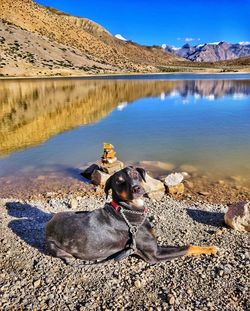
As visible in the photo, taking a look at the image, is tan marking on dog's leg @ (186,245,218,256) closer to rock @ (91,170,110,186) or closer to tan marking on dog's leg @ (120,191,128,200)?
tan marking on dog's leg @ (120,191,128,200)

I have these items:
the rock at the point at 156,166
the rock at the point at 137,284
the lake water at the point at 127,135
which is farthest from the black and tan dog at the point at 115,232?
the rock at the point at 156,166

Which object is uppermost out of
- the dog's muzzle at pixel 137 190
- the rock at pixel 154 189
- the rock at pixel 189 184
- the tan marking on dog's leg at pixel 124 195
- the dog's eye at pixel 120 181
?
the dog's eye at pixel 120 181

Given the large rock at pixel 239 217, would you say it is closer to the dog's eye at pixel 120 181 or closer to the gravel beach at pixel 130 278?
the gravel beach at pixel 130 278

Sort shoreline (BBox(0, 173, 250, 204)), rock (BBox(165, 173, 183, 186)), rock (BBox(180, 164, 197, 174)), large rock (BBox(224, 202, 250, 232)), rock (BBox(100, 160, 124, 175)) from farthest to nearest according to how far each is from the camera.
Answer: rock (BBox(180, 164, 197, 174)), rock (BBox(100, 160, 124, 175)), rock (BBox(165, 173, 183, 186)), shoreline (BBox(0, 173, 250, 204)), large rock (BBox(224, 202, 250, 232))

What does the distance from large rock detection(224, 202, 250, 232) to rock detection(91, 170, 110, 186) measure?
5.41 metres

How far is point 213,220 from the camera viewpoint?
1030cm

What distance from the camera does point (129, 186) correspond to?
717cm

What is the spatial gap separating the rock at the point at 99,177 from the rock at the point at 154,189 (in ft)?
6.79

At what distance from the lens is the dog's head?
7.15 metres

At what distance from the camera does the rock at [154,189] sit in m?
12.0

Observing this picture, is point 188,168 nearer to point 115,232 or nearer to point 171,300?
point 115,232

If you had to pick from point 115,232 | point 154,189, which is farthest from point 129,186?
point 154,189

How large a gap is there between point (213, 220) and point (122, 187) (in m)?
4.02

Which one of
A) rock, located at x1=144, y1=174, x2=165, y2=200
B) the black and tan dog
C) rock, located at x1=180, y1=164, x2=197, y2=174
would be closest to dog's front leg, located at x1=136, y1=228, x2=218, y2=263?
the black and tan dog
